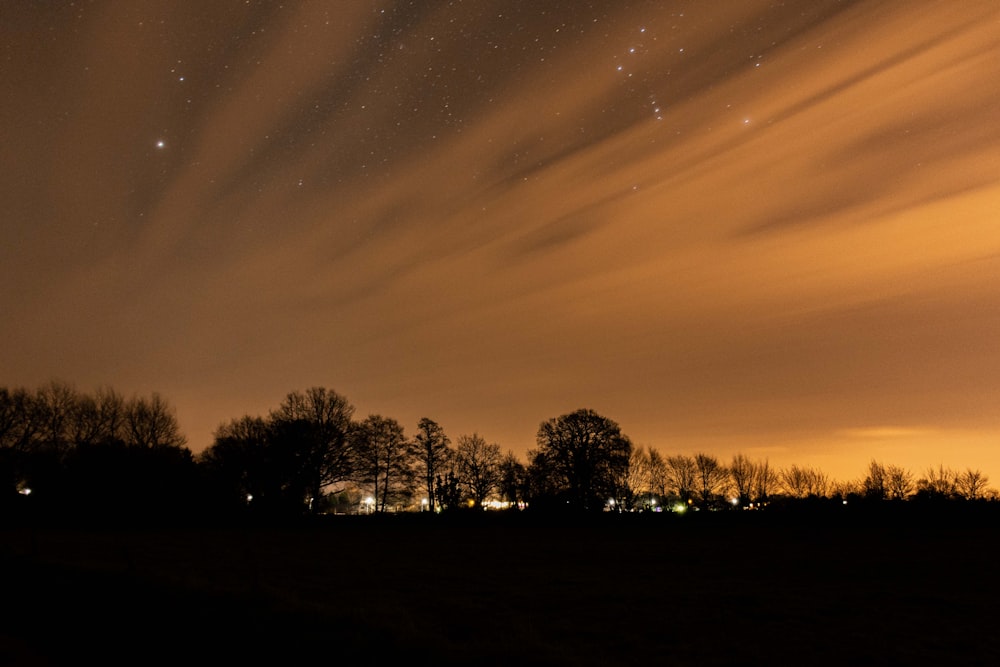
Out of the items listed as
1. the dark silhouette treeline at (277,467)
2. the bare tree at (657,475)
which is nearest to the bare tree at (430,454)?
the dark silhouette treeline at (277,467)

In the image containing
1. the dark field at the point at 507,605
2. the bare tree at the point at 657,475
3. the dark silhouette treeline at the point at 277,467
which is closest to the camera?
the dark field at the point at 507,605

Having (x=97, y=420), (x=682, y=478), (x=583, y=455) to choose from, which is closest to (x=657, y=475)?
(x=682, y=478)

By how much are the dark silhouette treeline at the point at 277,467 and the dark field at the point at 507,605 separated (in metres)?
27.2

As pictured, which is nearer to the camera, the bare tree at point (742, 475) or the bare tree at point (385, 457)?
the bare tree at point (385, 457)

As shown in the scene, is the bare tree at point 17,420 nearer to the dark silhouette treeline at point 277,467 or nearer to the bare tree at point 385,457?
the dark silhouette treeline at point 277,467

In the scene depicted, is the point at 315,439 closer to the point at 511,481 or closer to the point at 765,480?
the point at 511,481

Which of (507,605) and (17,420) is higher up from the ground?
(17,420)

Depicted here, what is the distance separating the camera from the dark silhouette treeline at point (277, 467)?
6575cm

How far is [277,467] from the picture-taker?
238ft

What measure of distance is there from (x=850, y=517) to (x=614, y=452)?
27306 millimetres

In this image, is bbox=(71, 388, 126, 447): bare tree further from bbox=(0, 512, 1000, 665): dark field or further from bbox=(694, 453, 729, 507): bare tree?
bbox=(694, 453, 729, 507): bare tree

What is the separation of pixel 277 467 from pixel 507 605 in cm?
5871

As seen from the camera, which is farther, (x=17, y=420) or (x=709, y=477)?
(x=709, y=477)

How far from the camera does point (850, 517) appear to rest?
202 ft
